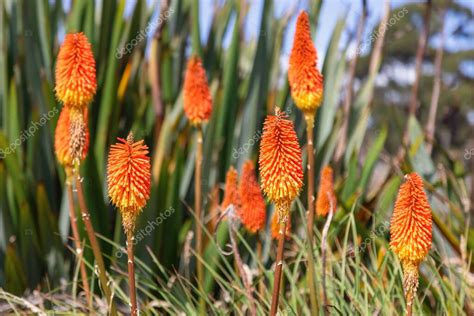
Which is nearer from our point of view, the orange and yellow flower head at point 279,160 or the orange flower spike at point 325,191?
the orange and yellow flower head at point 279,160

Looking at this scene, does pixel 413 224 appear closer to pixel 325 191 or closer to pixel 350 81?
pixel 325 191

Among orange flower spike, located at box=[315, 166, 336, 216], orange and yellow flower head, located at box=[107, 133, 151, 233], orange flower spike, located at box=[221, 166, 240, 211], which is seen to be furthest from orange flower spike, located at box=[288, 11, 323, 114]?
orange and yellow flower head, located at box=[107, 133, 151, 233]

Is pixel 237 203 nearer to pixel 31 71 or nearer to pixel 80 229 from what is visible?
pixel 80 229

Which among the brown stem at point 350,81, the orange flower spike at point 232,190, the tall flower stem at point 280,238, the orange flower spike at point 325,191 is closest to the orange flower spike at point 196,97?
the orange flower spike at point 232,190

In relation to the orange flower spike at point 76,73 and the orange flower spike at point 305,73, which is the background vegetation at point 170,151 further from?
the orange flower spike at point 76,73

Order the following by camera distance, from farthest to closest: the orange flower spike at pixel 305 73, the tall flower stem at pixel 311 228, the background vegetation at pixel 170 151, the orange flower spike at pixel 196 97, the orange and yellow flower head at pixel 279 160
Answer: the background vegetation at pixel 170 151, the orange flower spike at pixel 196 97, the orange flower spike at pixel 305 73, the tall flower stem at pixel 311 228, the orange and yellow flower head at pixel 279 160

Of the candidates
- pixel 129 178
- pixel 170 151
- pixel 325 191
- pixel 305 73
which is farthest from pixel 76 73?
pixel 170 151

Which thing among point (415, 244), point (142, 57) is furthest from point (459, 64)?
point (415, 244)
